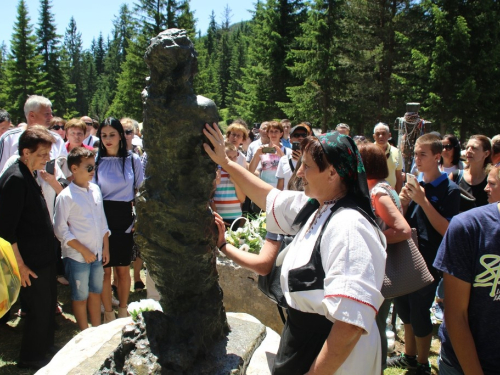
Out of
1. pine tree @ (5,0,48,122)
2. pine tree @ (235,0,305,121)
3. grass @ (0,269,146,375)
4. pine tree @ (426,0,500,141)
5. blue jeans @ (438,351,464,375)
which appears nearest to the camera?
blue jeans @ (438,351,464,375)

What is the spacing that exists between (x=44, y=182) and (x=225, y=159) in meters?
3.21

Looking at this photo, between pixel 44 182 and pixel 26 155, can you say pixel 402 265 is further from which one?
pixel 44 182

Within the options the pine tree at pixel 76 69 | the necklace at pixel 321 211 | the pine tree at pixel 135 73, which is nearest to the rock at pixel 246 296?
the necklace at pixel 321 211

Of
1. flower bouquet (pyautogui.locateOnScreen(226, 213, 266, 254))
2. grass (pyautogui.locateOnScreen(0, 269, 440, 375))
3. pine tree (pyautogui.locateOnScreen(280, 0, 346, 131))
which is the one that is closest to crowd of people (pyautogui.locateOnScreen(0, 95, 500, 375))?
grass (pyautogui.locateOnScreen(0, 269, 440, 375))

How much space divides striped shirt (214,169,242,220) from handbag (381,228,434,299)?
2756 mm

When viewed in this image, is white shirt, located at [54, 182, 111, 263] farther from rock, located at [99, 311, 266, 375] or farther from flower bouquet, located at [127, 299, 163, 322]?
rock, located at [99, 311, 266, 375]

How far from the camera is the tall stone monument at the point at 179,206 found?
217 centimetres

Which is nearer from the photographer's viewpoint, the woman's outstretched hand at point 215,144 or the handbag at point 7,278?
the handbag at point 7,278

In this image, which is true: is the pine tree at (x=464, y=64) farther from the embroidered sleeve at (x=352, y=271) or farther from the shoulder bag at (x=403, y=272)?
the embroidered sleeve at (x=352, y=271)

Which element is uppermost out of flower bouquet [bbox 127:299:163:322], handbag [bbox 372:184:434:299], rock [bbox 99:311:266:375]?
handbag [bbox 372:184:434:299]

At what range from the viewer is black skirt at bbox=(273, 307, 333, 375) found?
181 centimetres

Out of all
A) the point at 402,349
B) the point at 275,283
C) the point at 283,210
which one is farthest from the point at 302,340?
the point at 402,349

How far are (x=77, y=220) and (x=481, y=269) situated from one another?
3.49 metres

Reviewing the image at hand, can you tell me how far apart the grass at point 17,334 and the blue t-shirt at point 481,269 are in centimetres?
368
